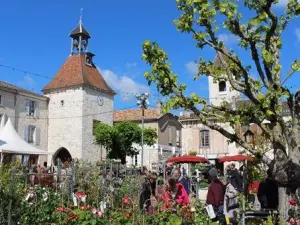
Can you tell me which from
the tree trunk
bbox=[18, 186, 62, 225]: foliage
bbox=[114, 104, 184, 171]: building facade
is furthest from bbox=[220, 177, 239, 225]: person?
bbox=[114, 104, 184, 171]: building facade

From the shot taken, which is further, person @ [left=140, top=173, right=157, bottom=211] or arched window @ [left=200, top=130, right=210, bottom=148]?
arched window @ [left=200, top=130, right=210, bottom=148]

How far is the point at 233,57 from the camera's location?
713cm

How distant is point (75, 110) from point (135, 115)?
9.29 metres

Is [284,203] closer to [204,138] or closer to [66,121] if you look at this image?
[66,121]

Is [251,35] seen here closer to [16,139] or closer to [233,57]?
[233,57]

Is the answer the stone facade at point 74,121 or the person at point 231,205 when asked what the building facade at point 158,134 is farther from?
the person at point 231,205

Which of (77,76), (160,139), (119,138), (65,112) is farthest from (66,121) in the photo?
(160,139)

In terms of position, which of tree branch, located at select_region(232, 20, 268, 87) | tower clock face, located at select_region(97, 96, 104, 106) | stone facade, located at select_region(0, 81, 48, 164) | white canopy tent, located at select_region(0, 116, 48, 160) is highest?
tower clock face, located at select_region(97, 96, 104, 106)

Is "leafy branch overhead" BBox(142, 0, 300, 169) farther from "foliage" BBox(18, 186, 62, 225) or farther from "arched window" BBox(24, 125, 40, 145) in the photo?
"arched window" BBox(24, 125, 40, 145)

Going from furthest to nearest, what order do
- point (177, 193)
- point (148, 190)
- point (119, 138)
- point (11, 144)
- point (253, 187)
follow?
point (119, 138) < point (11, 144) < point (253, 187) < point (148, 190) < point (177, 193)

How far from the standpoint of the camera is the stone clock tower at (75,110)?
3431 centimetres

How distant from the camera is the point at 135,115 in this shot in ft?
140

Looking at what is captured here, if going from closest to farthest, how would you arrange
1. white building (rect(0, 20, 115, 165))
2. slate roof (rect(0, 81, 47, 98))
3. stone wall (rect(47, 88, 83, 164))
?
slate roof (rect(0, 81, 47, 98))
white building (rect(0, 20, 115, 165))
stone wall (rect(47, 88, 83, 164))

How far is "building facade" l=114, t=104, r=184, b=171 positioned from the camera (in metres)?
40.3
